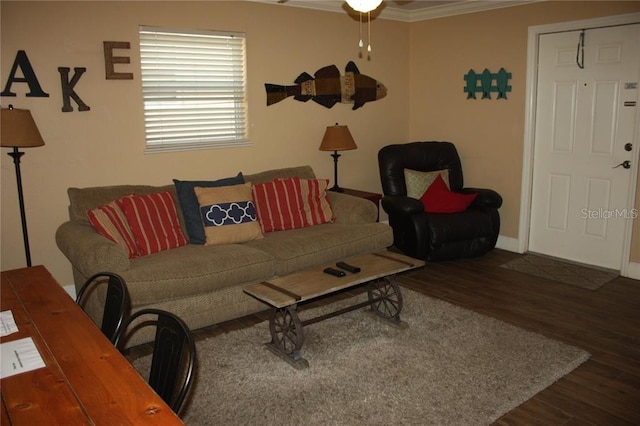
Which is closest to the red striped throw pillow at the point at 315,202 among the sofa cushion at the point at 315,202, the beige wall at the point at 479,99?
the sofa cushion at the point at 315,202

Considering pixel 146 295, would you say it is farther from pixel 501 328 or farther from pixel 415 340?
pixel 501 328

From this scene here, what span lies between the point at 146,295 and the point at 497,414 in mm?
2103

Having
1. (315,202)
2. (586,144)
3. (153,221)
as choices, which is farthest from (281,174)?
(586,144)

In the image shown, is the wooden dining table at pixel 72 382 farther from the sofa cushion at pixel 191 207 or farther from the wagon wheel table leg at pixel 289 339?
the sofa cushion at pixel 191 207

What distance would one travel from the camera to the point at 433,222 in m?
Answer: 4.93

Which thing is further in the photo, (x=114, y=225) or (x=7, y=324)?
(x=114, y=225)

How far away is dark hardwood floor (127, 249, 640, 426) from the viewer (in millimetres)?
2713

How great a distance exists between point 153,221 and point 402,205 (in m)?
2.23

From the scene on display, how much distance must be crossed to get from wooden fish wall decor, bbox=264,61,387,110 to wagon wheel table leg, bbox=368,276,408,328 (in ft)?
6.98

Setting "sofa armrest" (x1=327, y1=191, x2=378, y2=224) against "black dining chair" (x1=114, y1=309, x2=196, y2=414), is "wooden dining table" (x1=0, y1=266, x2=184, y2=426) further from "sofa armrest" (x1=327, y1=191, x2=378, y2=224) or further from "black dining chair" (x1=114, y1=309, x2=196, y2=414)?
"sofa armrest" (x1=327, y1=191, x2=378, y2=224)

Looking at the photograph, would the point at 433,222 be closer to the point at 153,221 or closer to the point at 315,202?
the point at 315,202

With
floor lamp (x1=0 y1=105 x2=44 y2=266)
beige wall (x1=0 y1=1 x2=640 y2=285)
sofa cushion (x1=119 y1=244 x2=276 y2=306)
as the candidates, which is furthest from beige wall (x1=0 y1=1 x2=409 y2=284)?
sofa cushion (x1=119 y1=244 x2=276 y2=306)

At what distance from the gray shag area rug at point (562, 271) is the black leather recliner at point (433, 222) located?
353 mm

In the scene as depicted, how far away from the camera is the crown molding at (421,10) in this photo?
5.07 metres
